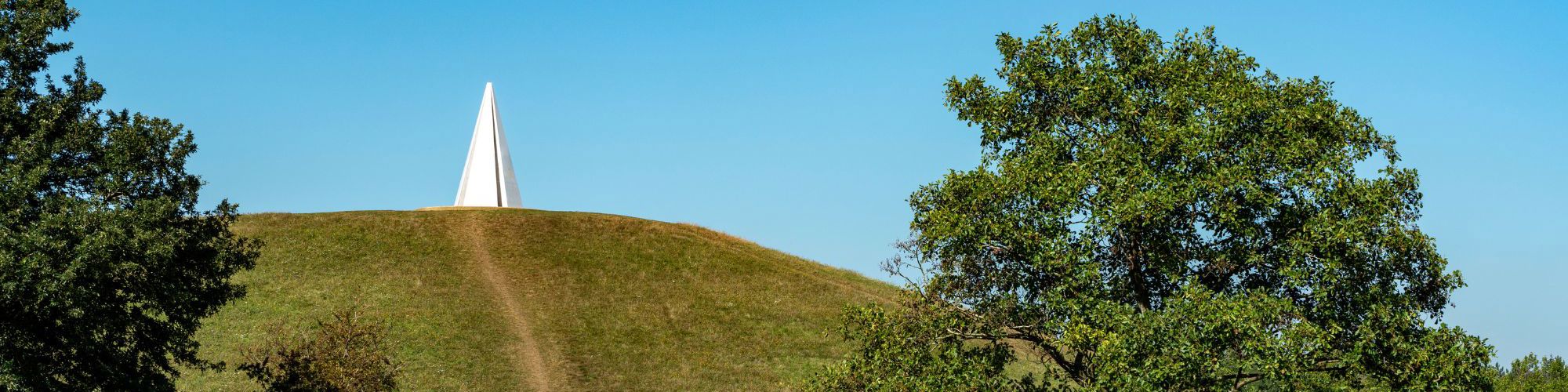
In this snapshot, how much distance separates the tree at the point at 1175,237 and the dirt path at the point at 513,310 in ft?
95.7

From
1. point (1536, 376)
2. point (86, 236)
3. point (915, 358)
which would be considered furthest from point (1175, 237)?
point (1536, 376)

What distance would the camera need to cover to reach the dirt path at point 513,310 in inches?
2132

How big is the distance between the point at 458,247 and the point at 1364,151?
58.2 metres

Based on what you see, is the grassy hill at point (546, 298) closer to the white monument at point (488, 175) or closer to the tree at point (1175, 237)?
the white monument at point (488, 175)

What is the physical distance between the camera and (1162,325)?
76.1ft

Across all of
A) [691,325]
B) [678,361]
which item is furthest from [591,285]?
[678,361]

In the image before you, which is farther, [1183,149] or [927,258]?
[927,258]

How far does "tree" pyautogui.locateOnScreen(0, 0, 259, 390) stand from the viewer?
2816 cm

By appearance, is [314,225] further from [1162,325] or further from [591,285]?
[1162,325]

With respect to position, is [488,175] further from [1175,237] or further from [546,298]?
[1175,237]

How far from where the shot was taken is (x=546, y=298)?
66.5 metres

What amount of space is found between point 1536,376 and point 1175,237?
41.3 m

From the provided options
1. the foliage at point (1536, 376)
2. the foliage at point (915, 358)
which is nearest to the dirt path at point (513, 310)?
the foliage at point (915, 358)

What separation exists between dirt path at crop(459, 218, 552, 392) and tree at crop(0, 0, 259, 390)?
2110cm
